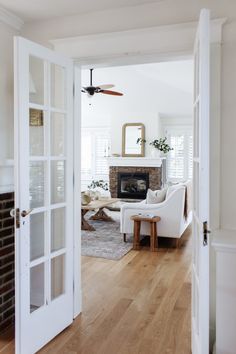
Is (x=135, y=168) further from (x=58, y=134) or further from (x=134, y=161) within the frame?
(x=58, y=134)

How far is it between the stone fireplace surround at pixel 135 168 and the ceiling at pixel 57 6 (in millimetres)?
6556

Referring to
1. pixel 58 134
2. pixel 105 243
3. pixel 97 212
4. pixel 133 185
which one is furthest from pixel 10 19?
pixel 133 185

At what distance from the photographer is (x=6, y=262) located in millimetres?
2807

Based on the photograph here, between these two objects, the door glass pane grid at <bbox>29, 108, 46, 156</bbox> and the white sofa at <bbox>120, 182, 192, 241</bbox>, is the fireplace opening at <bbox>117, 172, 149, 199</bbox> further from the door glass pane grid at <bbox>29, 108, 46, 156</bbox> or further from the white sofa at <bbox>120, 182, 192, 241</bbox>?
the door glass pane grid at <bbox>29, 108, 46, 156</bbox>

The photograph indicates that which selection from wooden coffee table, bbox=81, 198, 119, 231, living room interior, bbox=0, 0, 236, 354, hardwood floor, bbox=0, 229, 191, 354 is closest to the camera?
living room interior, bbox=0, 0, 236, 354

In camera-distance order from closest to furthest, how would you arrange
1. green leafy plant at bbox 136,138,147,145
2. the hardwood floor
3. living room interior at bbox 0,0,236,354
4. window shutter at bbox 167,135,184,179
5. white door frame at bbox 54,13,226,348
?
living room interior at bbox 0,0,236,354
white door frame at bbox 54,13,226,348
the hardwood floor
green leafy plant at bbox 136,138,147,145
window shutter at bbox 167,135,184,179

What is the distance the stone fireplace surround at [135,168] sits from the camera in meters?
9.16

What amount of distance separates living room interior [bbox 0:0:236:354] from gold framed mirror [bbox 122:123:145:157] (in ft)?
20.3

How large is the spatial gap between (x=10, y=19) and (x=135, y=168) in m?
6.78

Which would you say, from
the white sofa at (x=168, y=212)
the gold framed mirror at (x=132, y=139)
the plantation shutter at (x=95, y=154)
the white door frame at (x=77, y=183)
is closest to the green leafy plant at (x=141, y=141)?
the gold framed mirror at (x=132, y=139)

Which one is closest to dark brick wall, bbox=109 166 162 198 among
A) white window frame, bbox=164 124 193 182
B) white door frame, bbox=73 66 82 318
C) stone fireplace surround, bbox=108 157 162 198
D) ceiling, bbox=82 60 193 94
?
stone fireplace surround, bbox=108 157 162 198

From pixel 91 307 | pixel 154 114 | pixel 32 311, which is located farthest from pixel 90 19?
pixel 154 114

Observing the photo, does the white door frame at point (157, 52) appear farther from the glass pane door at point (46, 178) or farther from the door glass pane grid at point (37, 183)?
the door glass pane grid at point (37, 183)

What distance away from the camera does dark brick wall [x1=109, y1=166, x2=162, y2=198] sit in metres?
9.17
